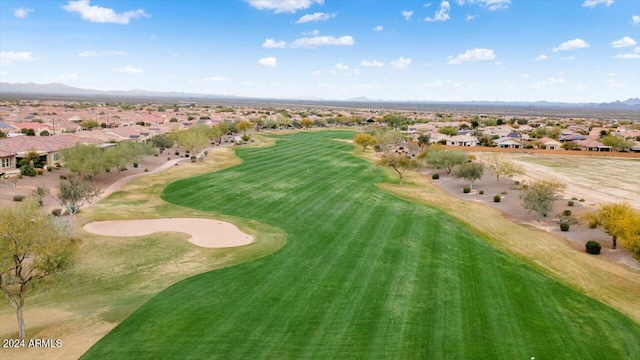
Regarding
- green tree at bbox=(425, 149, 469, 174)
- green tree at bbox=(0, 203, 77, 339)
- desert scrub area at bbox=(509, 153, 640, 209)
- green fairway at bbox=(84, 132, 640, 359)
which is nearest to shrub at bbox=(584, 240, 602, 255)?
green fairway at bbox=(84, 132, 640, 359)

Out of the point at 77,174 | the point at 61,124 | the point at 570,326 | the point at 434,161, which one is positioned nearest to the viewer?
the point at 570,326

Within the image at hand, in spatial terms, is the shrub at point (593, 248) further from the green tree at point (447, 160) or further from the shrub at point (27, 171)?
the shrub at point (27, 171)

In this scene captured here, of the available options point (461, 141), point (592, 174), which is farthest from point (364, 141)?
point (592, 174)

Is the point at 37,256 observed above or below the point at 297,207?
above

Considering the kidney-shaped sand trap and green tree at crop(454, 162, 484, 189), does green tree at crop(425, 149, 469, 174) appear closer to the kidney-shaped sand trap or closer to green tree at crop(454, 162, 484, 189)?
green tree at crop(454, 162, 484, 189)

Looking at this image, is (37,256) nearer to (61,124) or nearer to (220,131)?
(220,131)

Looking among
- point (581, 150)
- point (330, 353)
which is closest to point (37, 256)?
point (330, 353)

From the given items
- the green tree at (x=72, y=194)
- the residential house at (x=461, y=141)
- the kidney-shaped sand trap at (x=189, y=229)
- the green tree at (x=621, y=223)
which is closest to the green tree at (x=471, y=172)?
the green tree at (x=621, y=223)
